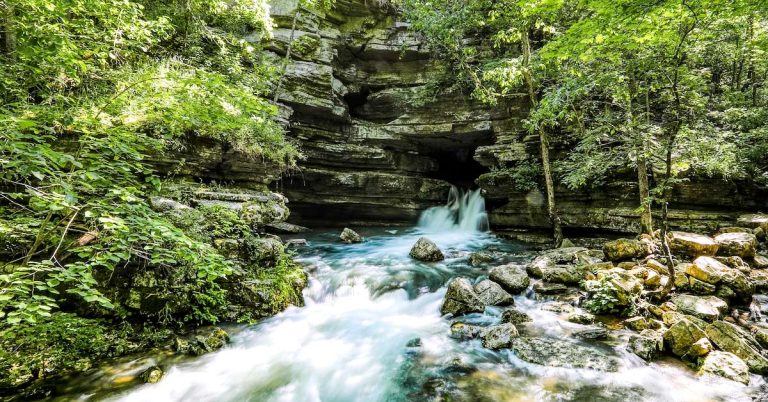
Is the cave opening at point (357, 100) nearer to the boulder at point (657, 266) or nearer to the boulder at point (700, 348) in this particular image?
the boulder at point (657, 266)

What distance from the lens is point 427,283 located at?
311 inches

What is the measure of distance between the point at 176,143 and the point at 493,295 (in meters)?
8.05

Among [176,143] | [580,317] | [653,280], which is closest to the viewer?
[580,317]

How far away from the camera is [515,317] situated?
5.91 m

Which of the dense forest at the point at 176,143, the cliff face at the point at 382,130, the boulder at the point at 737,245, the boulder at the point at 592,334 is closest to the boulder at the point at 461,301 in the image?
the boulder at the point at 592,334

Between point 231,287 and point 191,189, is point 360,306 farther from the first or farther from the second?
point 191,189

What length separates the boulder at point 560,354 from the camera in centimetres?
443

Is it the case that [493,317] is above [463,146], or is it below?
below

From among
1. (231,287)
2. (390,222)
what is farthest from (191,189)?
(390,222)

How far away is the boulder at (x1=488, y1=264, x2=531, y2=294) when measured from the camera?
281 inches

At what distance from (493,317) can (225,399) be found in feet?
14.9

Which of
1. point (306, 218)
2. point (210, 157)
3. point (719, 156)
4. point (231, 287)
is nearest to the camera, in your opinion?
point (231, 287)

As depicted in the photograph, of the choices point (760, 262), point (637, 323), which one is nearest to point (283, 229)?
point (637, 323)

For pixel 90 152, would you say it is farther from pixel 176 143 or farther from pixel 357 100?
pixel 357 100
